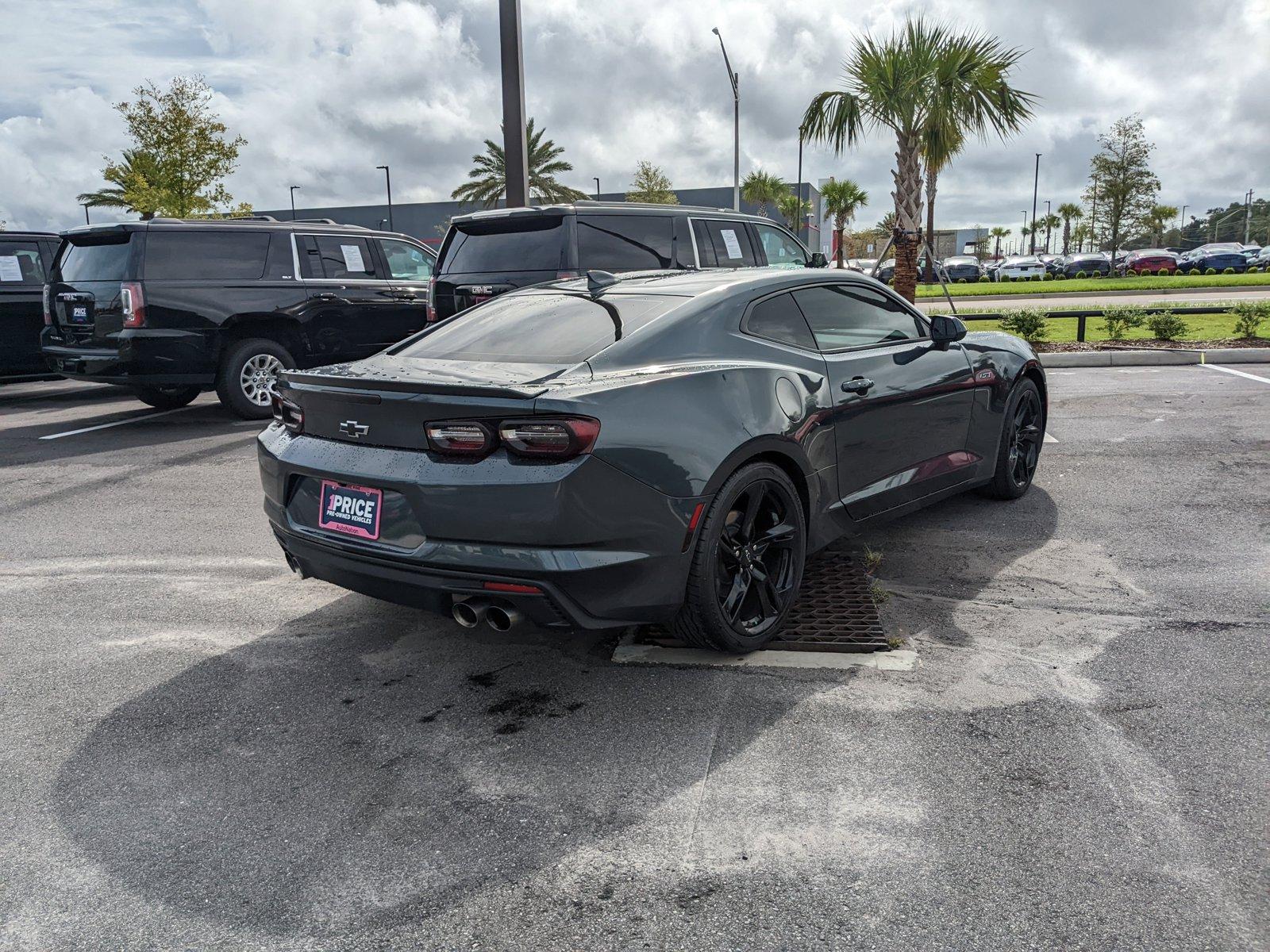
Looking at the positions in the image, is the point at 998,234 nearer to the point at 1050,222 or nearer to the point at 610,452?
the point at 1050,222

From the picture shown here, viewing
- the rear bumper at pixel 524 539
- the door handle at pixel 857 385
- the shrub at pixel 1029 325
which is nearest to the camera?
the rear bumper at pixel 524 539

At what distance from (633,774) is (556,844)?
437mm

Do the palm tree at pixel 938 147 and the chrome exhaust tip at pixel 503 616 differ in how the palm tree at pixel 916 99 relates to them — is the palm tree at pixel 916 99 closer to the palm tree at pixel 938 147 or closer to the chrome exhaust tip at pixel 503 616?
the palm tree at pixel 938 147

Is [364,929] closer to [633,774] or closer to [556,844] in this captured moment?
[556,844]

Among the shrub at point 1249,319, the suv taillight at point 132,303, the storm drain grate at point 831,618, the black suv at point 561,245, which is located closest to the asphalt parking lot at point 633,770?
the storm drain grate at point 831,618

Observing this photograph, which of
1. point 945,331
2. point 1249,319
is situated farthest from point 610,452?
point 1249,319

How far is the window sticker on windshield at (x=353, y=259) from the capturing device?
11.2 meters

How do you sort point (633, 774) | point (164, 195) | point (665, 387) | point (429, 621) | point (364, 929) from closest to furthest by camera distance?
point (364, 929) → point (633, 774) → point (665, 387) → point (429, 621) → point (164, 195)

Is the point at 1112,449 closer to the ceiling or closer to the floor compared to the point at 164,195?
closer to the floor

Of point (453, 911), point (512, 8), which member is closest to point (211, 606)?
point (453, 911)

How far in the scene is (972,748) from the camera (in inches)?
129

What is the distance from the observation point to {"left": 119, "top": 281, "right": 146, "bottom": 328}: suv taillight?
9516mm

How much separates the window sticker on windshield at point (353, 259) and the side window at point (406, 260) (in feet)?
1.02

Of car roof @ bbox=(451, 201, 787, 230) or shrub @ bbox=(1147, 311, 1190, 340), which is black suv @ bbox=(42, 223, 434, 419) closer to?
car roof @ bbox=(451, 201, 787, 230)
